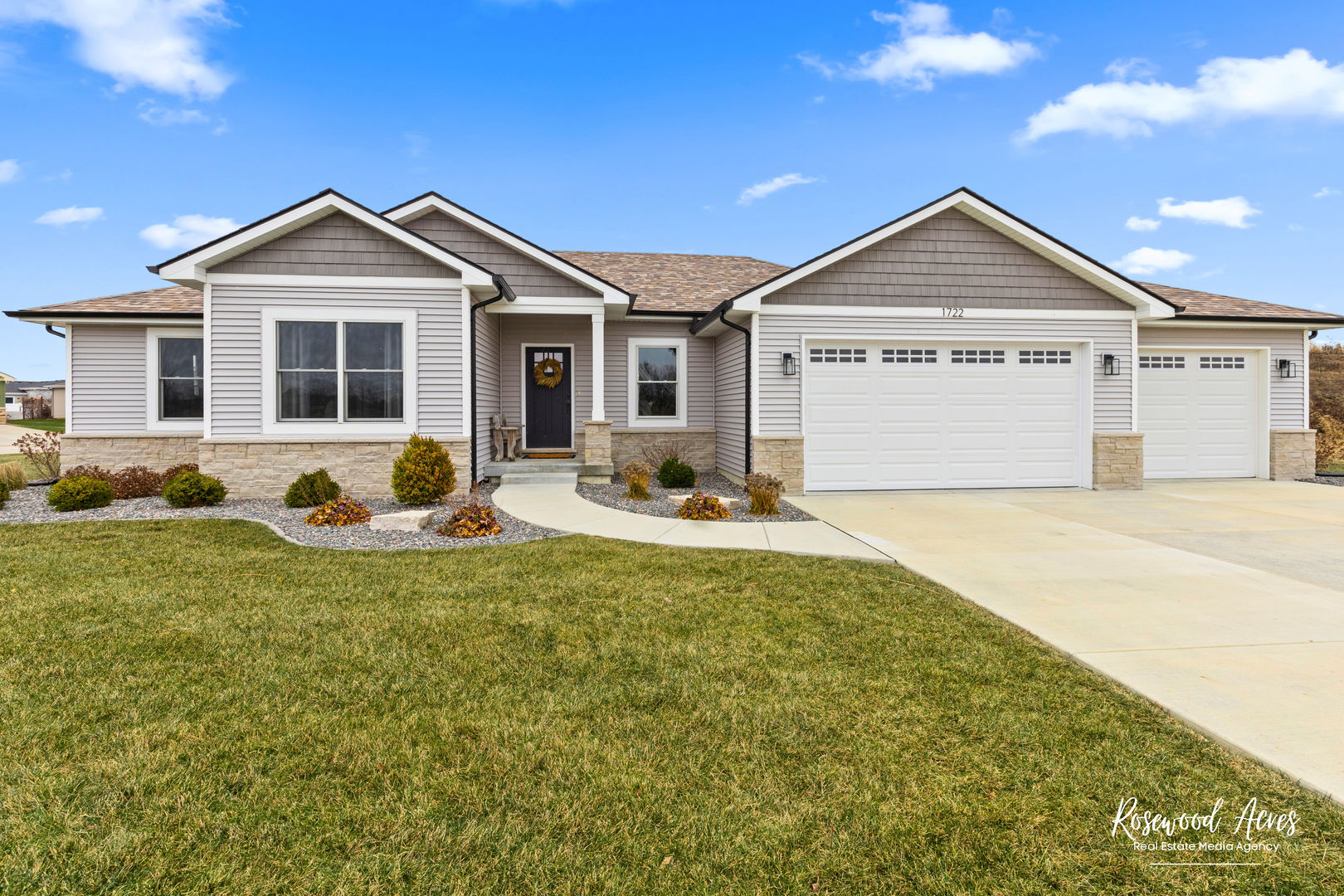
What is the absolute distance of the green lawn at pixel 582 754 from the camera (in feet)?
7.16

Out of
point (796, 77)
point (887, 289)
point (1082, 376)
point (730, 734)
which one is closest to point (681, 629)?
point (730, 734)

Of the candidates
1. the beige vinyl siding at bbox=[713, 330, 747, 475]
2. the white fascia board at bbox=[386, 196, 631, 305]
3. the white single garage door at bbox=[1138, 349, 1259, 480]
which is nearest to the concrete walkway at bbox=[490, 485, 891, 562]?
the beige vinyl siding at bbox=[713, 330, 747, 475]

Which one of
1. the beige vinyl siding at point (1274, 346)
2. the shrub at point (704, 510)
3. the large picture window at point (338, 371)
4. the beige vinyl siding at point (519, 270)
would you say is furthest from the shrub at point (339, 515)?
the beige vinyl siding at point (1274, 346)

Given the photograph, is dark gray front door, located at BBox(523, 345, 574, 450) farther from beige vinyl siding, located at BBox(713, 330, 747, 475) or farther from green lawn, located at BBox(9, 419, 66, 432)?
green lawn, located at BBox(9, 419, 66, 432)

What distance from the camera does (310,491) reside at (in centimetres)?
952

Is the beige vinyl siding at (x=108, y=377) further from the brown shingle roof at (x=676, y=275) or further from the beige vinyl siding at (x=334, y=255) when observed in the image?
the brown shingle roof at (x=676, y=275)

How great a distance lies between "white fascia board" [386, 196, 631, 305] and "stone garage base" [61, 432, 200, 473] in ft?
20.3

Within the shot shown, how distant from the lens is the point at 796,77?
16250mm

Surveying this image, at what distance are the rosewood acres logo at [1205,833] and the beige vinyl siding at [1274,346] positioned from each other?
1297cm

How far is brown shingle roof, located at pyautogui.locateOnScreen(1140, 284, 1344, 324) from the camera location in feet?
41.9

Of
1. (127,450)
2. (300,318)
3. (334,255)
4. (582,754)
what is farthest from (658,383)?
(582,754)

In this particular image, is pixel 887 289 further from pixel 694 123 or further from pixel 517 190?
pixel 517 190

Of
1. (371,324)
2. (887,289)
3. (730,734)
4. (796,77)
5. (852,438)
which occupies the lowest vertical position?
(730,734)

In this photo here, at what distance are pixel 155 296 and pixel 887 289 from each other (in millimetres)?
14505
